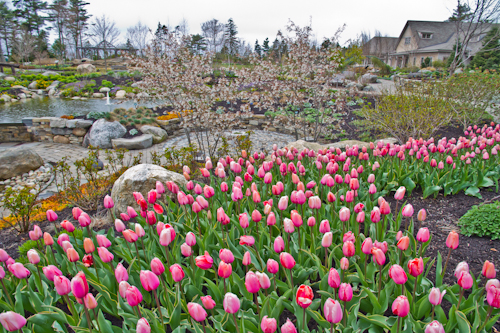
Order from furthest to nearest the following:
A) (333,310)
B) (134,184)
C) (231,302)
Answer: (134,184) < (231,302) < (333,310)

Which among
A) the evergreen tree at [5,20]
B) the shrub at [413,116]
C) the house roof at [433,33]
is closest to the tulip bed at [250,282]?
the shrub at [413,116]

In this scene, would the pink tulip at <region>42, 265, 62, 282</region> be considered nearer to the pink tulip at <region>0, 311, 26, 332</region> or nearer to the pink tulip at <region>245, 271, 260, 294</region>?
the pink tulip at <region>0, 311, 26, 332</region>

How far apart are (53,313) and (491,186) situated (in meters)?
5.00

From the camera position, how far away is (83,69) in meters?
30.7

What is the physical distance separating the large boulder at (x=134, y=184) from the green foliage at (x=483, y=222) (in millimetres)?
3188

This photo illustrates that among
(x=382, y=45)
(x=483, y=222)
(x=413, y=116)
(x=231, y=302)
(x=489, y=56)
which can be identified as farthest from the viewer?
(x=382, y=45)

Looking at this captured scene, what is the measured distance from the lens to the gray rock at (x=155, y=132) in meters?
10.1

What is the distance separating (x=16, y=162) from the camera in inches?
285

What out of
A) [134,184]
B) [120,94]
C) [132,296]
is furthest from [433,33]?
[132,296]

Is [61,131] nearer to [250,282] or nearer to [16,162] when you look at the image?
[16,162]

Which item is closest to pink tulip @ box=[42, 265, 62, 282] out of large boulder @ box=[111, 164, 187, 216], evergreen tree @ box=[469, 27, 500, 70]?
large boulder @ box=[111, 164, 187, 216]

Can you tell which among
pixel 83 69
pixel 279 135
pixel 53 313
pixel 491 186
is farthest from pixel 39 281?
pixel 83 69

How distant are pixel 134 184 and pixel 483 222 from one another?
3.83 metres

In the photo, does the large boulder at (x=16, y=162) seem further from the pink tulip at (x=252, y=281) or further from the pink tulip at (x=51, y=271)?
the pink tulip at (x=252, y=281)
